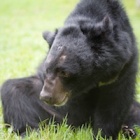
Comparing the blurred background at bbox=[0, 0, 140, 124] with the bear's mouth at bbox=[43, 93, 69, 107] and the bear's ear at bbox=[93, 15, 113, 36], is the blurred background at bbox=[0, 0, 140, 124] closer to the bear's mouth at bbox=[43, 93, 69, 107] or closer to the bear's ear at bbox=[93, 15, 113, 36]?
the bear's ear at bbox=[93, 15, 113, 36]

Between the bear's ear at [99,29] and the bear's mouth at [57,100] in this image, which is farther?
the bear's ear at [99,29]

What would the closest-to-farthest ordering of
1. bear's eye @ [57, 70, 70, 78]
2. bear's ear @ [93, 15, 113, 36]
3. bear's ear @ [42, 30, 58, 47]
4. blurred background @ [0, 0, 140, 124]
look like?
bear's eye @ [57, 70, 70, 78]
bear's ear @ [93, 15, 113, 36]
bear's ear @ [42, 30, 58, 47]
blurred background @ [0, 0, 140, 124]

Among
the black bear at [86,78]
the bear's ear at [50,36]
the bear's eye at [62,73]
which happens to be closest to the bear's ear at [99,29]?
the black bear at [86,78]

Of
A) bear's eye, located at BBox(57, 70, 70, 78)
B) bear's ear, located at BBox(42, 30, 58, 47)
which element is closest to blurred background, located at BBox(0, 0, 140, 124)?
bear's ear, located at BBox(42, 30, 58, 47)

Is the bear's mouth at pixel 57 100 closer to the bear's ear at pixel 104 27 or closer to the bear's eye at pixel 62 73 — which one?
the bear's eye at pixel 62 73

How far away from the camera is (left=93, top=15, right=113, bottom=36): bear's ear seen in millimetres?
3938

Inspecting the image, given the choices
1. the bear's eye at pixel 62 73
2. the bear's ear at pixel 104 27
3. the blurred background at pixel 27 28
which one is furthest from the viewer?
the blurred background at pixel 27 28

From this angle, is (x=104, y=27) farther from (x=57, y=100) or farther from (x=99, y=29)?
(x=57, y=100)

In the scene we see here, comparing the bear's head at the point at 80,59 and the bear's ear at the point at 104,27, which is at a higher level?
the bear's ear at the point at 104,27

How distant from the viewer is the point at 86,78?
3947 millimetres

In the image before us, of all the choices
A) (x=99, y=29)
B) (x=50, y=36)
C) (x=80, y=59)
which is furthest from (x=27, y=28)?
Answer: (x=80, y=59)

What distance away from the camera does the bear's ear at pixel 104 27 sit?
3.94m

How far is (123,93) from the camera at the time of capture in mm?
4344

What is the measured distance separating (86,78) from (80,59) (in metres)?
0.21
